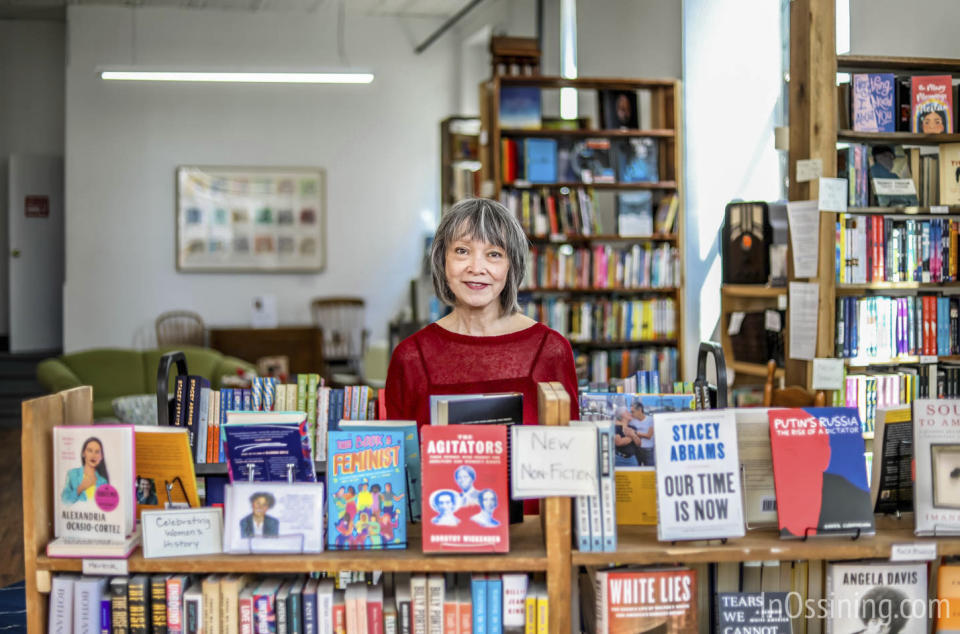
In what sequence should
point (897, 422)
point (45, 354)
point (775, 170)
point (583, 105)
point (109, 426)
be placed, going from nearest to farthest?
point (109, 426), point (897, 422), point (775, 170), point (583, 105), point (45, 354)

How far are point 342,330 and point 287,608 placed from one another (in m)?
8.93

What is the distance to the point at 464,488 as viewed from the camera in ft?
6.49

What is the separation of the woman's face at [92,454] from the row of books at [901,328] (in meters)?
3.09

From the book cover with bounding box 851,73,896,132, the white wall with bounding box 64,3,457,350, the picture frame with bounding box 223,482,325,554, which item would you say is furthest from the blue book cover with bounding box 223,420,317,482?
the white wall with bounding box 64,3,457,350

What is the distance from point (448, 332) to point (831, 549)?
1.14m

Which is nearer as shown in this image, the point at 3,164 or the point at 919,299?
the point at 919,299

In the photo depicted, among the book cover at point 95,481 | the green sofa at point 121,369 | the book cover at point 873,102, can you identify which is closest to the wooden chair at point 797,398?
the book cover at point 873,102

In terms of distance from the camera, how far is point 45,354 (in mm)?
10789

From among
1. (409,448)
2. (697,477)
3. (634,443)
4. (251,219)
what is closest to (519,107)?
(634,443)

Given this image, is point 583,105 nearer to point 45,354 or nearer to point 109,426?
point 45,354

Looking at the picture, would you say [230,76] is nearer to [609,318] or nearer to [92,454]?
[609,318]

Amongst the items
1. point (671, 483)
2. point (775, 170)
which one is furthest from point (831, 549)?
point (775, 170)

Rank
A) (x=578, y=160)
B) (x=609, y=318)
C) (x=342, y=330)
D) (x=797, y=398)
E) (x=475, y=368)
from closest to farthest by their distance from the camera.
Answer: (x=475, y=368)
(x=797, y=398)
(x=578, y=160)
(x=609, y=318)
(x=342, y=330)

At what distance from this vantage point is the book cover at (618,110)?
670 cm
